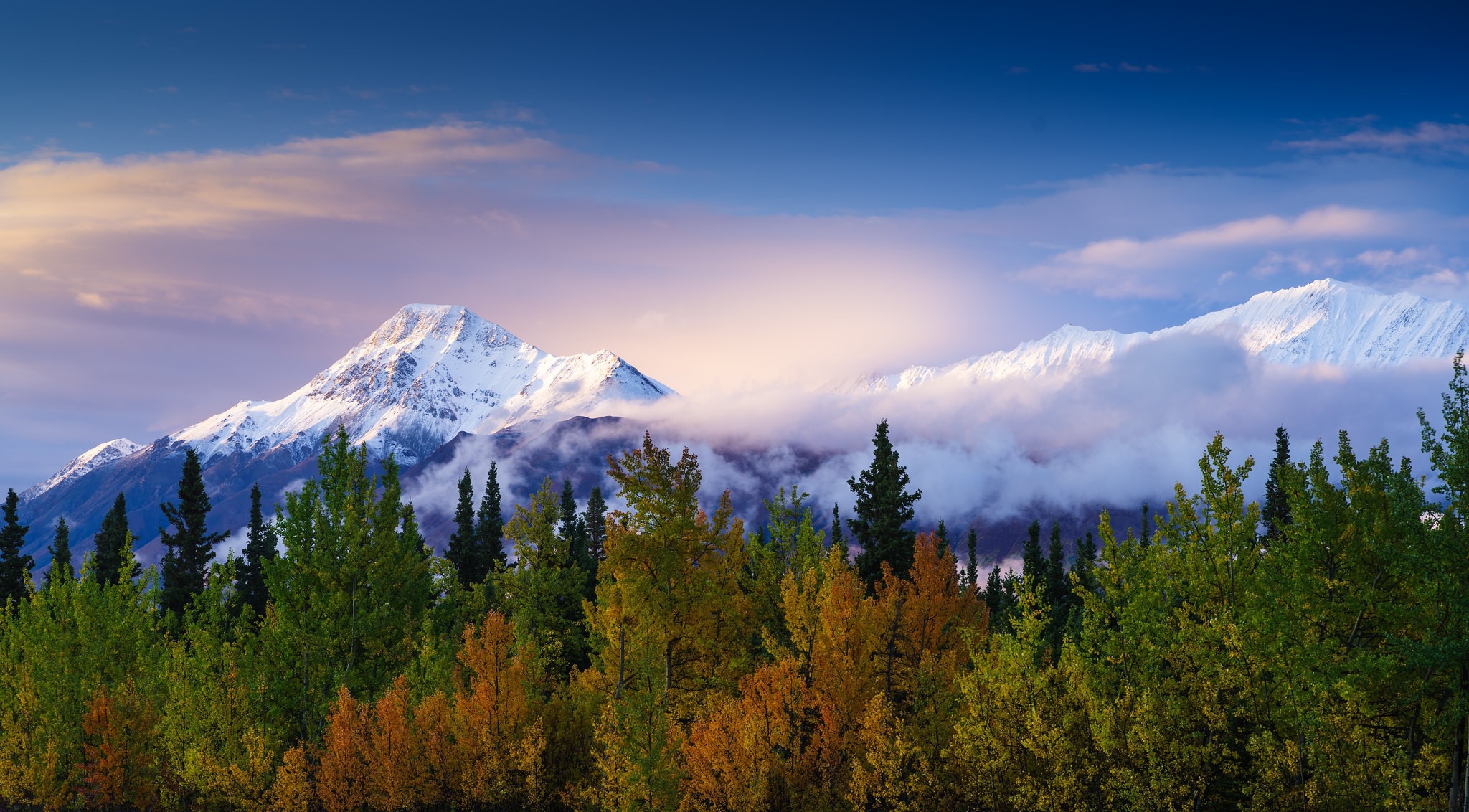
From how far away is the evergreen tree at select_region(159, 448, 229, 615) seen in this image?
80.8m

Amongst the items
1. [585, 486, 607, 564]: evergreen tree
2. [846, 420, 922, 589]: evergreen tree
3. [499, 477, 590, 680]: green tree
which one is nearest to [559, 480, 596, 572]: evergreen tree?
[585, 486, 607, 564]: evergreen tree

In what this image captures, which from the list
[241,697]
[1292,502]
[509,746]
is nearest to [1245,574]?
[1292,502]

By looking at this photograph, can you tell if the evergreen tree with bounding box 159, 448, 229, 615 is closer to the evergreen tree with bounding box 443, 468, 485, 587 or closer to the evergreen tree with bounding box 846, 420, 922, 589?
the evergreen tree with bounding box 443, 468, 485, 587

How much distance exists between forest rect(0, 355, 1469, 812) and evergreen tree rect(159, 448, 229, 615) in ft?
82.6

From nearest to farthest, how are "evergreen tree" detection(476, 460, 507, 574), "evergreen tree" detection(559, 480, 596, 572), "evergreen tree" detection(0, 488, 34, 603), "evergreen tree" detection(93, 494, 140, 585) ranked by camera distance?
1. "evergreen tree" detection(0, 488, 34, 603)
2. "evergreen tree" detection(93, 494, 140, 585)
3. "evergreen tree" detection(476, 460, 507, 574)
4. "evergreen tree" detection(559, 480, 596, 572)

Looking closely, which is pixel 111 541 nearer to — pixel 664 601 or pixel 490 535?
pixel 490 535

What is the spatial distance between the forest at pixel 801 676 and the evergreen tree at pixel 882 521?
246 millimetres

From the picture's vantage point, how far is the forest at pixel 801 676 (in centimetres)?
2767

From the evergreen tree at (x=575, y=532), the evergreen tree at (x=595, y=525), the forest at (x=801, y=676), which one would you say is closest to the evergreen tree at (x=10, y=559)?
the forest at (x=801, y=676)

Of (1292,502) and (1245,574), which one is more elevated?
(1292,502)

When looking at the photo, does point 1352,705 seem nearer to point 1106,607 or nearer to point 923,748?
point 1106,607

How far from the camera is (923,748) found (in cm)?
3388

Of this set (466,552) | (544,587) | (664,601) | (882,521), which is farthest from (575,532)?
(664,601)

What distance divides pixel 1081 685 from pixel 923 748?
295 inches
